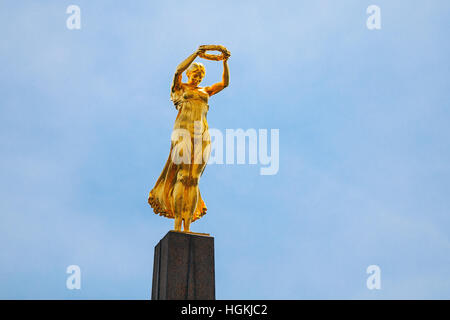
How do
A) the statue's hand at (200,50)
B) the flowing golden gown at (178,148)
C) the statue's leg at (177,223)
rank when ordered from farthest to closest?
1. the statue's hand at (200,50)
2. the flowing golden gown at (178,148)
3. the statue's leg at (177,223)

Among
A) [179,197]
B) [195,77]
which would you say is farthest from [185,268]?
[195,77]

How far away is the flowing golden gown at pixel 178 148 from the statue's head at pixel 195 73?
0.22m

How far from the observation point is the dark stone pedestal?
10047 millimetres

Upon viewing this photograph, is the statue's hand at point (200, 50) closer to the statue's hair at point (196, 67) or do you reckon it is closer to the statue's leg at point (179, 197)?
the statue's hair at point (196, 67)

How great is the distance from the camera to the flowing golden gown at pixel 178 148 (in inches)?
462

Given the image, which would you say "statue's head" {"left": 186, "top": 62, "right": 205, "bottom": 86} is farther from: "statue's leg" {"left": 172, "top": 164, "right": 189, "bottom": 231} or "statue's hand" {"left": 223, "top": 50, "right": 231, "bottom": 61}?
"statue's leg" {"left": 172, "top": 164, "right": 189, "bottom": 231}

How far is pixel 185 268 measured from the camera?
1027cm

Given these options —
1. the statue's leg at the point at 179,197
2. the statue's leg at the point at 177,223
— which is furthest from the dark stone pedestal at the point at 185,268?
the statue's leg at the point at 179,197

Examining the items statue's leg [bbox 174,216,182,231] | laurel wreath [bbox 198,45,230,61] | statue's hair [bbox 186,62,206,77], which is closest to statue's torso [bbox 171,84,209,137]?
statue's hair [bbox 186,62,206,77]

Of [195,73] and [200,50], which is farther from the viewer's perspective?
[195,73]

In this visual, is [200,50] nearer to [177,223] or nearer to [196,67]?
[196,67]

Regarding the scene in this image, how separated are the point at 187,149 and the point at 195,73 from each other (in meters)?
1.86
